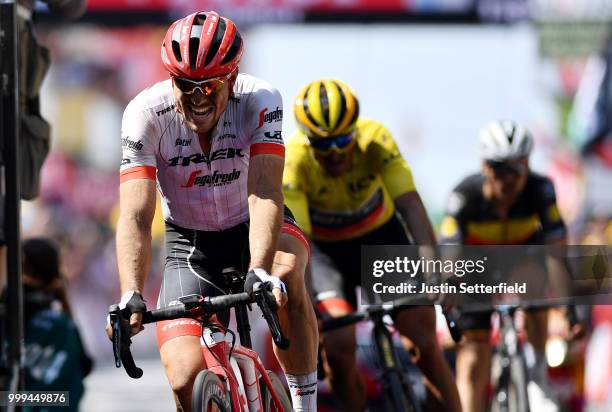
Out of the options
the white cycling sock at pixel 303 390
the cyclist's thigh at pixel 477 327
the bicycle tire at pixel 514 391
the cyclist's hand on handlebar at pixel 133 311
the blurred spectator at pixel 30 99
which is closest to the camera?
the cyclist's hand on handlebar at pixel 133 311

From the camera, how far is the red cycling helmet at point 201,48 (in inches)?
237

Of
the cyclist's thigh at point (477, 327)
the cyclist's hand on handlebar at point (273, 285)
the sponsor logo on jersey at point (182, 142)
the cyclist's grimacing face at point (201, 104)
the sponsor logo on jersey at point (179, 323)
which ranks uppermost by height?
the cyclist's grimacing face at point (201, 104)

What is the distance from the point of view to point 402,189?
8.23 meters

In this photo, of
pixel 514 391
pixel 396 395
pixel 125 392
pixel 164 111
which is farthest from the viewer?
pixel 125 392

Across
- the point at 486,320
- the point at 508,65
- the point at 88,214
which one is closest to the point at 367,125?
the point at 486,320

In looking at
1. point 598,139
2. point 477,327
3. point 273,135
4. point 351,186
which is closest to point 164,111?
point 273,135

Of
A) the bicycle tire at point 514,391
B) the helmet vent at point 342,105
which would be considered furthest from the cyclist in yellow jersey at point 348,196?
the bicycle tire at point 514,391

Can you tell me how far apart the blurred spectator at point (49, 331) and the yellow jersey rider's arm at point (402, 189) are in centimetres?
227

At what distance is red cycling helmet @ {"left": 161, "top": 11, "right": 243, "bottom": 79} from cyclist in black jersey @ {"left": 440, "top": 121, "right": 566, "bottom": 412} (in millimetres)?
3745

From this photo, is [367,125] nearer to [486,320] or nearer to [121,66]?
[486,320]

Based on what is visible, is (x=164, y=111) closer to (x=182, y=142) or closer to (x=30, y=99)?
(x=182, y=142)

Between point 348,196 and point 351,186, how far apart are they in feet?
0.23

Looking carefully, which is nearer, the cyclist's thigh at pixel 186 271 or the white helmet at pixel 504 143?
the cyclist's thigh at pixel 186 271

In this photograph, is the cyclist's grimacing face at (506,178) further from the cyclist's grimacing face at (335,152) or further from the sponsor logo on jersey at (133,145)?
the sponsor logo on jersey at (133,145)
